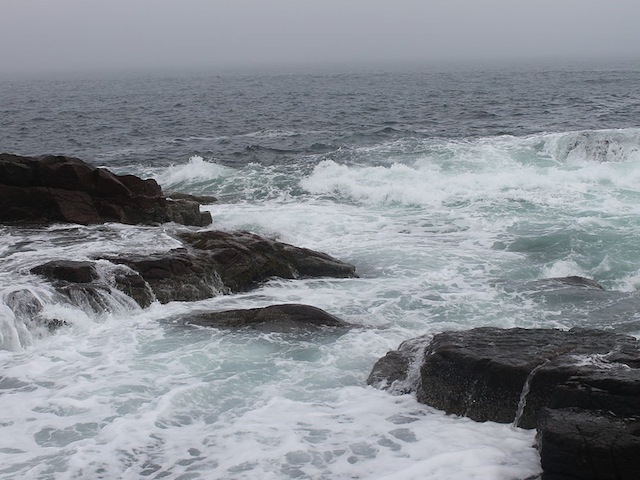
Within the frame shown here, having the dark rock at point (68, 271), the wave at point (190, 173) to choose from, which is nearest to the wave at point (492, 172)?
the wave at point (190, 173)

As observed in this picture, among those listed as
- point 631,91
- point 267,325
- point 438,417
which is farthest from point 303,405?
point 631,91

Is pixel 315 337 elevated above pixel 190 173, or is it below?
below

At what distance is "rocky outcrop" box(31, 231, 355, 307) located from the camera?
11516 mm

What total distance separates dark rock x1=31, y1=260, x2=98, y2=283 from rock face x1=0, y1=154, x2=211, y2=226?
11.3ft

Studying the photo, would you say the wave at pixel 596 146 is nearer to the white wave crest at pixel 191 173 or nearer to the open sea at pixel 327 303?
the open sea at pixel 327 303

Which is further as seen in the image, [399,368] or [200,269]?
[200,269]

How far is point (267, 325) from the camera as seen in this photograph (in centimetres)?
1064

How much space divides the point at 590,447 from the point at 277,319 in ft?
18.8

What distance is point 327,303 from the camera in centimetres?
1205

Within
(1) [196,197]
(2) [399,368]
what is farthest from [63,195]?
(2) [399,368]

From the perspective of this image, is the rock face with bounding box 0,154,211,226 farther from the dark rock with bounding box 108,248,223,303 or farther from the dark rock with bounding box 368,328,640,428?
the dark rock with bounding box 368,328,640,428

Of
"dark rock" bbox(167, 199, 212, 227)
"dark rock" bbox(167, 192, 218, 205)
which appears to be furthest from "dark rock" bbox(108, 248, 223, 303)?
"dark rock" bbox(167, 192, 218, 205)

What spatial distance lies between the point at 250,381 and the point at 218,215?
9.64 m

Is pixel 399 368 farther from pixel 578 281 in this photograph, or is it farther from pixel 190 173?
pixel 190 173
